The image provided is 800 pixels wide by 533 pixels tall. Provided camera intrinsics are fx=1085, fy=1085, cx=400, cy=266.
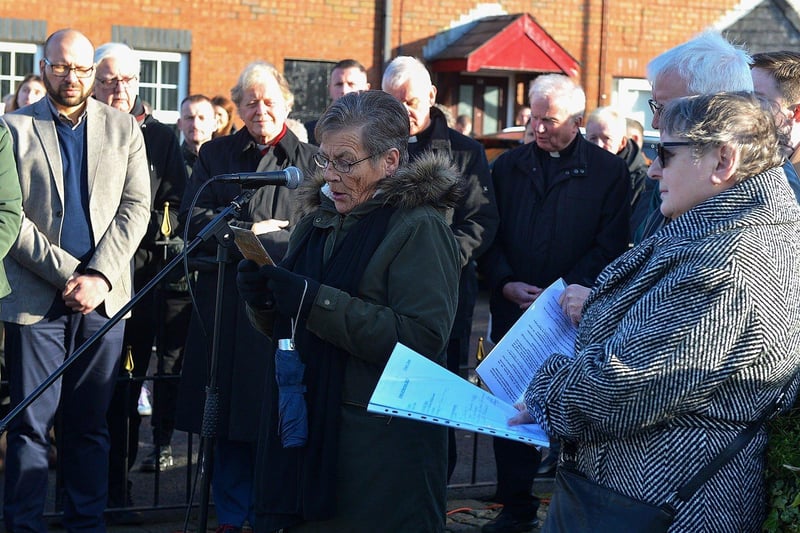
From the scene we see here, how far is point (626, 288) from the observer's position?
2.61 m

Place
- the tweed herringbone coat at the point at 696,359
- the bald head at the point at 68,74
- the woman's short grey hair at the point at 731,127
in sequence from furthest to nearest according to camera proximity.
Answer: the bald head at the point at 68,74
the woman's short grey hair at the point at 731,127
the tweed herringbone coat at the point at 696,359

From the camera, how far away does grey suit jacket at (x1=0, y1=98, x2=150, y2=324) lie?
4637 mm

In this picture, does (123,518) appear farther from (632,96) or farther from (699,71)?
(632,96)

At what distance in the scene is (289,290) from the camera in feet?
10.6

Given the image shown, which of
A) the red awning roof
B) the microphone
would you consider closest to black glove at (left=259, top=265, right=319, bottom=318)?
the microphone

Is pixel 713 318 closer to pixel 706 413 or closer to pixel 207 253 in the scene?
pixel 706 413

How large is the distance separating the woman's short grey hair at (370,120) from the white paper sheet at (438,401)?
73 centimetres

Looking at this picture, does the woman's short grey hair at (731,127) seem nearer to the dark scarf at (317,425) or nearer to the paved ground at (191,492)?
the dark scarf at (317,425)

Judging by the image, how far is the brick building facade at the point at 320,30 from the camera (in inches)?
607

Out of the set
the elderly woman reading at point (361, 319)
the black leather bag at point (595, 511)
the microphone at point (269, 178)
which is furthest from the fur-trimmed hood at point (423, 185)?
the black leather bag at point (595, 511)

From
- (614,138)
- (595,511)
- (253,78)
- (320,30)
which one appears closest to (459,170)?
(253,78)

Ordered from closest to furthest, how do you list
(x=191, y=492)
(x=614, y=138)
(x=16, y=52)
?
(x=191, y=492)
(x=614, y=138)
(x=16, y=52)

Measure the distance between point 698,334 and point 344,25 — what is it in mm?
15008

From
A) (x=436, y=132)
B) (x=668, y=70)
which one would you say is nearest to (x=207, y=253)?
(x=436, y=132)
